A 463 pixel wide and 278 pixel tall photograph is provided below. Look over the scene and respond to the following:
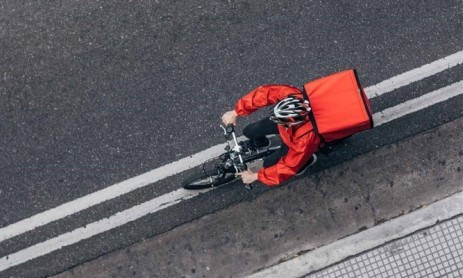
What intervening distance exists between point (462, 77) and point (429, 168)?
133 cm

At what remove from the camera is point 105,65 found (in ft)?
26.2

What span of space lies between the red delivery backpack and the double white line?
2016mm

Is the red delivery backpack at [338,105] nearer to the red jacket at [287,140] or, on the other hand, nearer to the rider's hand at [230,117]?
the red jacket at [287,140]

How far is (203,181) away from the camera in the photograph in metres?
7.56

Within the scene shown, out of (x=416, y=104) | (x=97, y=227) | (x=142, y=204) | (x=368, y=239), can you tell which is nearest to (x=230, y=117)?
(x=142, y=204)

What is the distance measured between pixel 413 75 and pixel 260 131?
7.89ft

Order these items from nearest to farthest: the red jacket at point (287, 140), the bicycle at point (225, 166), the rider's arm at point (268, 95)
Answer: the red jacket at point (287, 140)
the rider's arm at point (268, 95)
the bicycle at point (225, 166)

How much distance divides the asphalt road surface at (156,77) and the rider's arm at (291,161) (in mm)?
1515

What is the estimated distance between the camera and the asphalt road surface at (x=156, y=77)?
777 centimetres

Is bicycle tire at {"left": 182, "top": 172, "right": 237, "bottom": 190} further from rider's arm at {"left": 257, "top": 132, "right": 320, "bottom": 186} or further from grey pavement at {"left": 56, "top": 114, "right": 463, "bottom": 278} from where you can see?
rider's arm at {"left": 257, "top": 132, "right": 320, "bottom": 186}

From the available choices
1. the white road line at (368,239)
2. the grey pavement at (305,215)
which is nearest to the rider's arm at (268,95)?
the grey pavement at (305,215)

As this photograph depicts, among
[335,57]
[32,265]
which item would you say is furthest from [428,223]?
[32,265]

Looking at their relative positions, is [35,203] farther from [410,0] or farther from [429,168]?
[410,0]

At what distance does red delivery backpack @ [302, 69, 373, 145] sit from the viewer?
19.4ft
